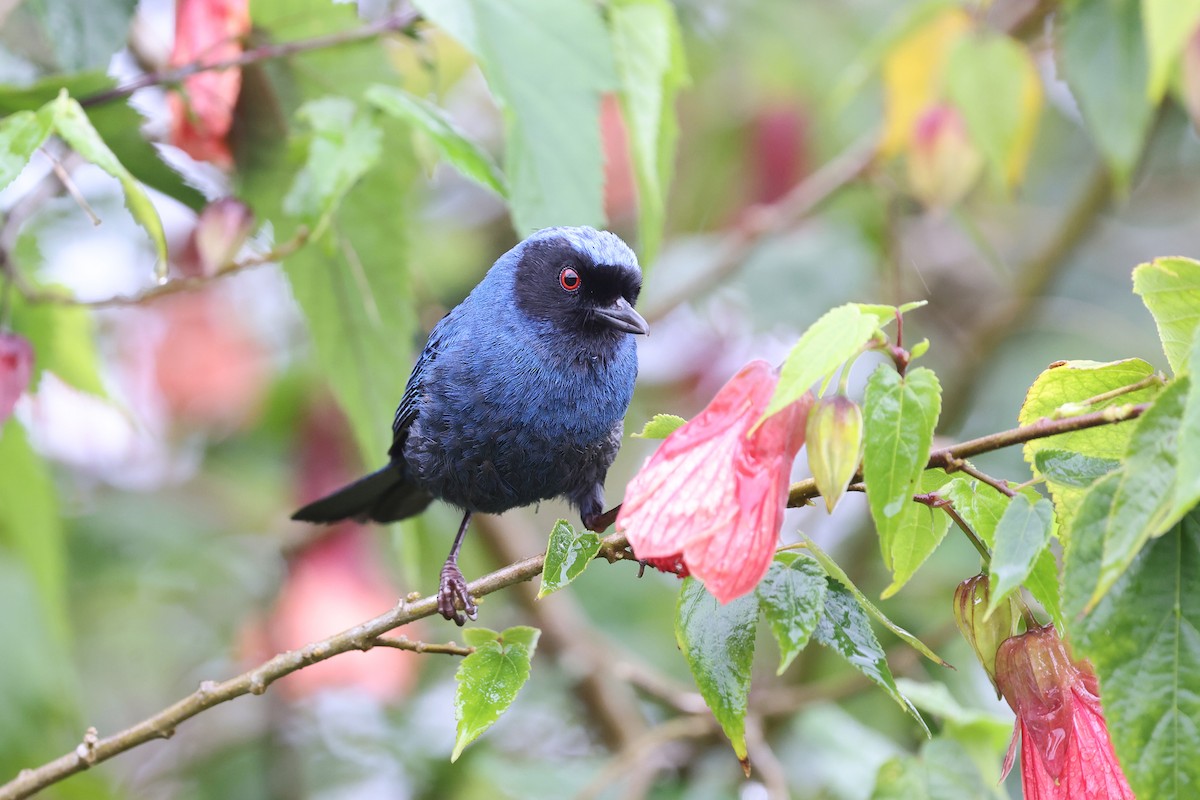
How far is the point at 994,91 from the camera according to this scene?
3.71m

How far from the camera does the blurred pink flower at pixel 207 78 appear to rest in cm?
279

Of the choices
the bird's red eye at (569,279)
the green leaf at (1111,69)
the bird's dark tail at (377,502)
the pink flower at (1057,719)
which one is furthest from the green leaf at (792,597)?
the green leaf at (1111,69)

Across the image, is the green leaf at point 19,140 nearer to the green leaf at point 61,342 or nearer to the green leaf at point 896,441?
the green leaf at point 61,342

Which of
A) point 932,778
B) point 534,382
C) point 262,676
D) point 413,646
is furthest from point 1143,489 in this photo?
point 534,382

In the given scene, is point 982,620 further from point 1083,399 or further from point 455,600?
point 455,600

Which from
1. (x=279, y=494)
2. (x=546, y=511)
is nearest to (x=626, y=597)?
(x=546, y=511)

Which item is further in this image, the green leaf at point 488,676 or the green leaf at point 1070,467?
the green leaf at point 488,676

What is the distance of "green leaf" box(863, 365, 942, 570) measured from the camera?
5.11 ft

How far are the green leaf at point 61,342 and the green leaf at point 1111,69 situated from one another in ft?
9.34

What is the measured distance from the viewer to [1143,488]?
144cm

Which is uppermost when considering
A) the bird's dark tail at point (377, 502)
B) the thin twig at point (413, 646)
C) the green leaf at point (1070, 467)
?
the green leaf at point (1070, 467)

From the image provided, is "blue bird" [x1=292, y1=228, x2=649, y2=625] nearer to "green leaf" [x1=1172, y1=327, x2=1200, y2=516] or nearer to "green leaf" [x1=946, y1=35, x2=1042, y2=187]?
"green leaf" [x1=946, y1=35, x2=1042, y2=187]

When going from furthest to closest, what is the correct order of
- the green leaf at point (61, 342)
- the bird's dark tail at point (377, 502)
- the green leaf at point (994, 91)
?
the green leaf at point (994, 91) → the bird's dark tail at point (377, 502) → the green leaf at point (61, 342)

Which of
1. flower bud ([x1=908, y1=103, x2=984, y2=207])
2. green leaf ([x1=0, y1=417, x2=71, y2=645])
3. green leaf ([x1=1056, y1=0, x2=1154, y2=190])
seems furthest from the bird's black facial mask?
green leaf ([x1=1056, y1=0, x2=1154, y2=190])
